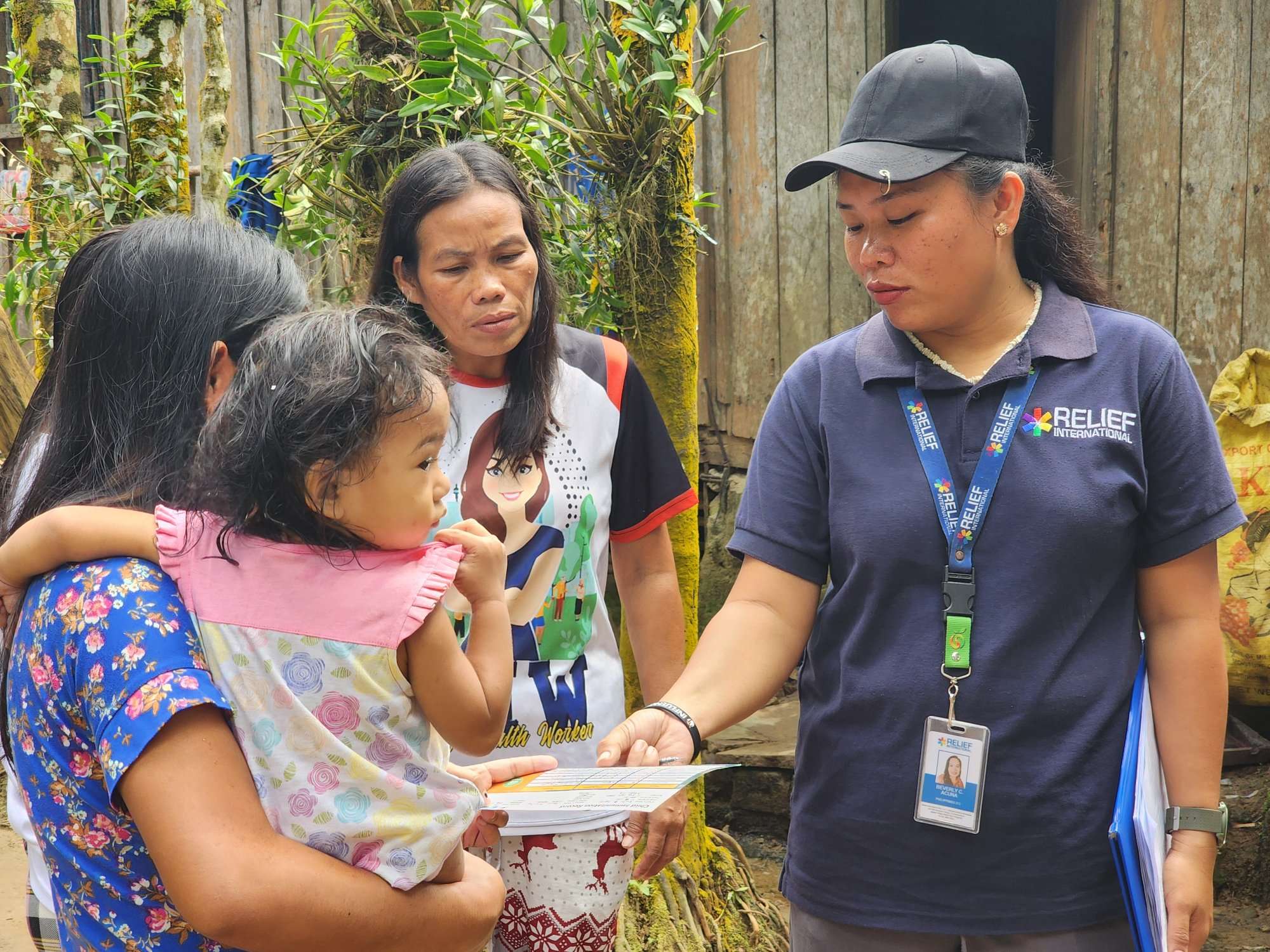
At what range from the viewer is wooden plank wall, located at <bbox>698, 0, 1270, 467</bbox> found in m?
4.33

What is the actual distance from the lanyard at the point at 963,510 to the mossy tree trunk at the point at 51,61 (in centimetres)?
428

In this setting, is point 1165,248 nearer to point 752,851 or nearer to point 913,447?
point 752,851

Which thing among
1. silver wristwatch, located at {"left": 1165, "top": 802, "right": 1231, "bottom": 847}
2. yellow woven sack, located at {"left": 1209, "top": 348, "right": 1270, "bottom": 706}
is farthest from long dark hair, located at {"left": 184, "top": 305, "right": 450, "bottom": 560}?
yellow woven sack, located at {"left": 1209, "top": 348, "right": 1270, "bottom": 706}

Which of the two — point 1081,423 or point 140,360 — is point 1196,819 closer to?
point 1081,423

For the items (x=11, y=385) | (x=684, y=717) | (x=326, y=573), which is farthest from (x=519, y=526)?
(x=11, y=385)

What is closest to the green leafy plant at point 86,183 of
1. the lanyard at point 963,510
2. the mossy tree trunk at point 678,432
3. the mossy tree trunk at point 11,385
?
the mossy tree trunk at point 11,385

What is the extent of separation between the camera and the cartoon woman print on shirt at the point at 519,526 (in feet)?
7.30

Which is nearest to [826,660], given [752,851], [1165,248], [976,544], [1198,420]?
[976,544]

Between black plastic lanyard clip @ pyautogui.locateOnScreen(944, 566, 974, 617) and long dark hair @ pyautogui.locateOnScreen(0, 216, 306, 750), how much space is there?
1.04m

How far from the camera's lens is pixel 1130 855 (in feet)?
5.45

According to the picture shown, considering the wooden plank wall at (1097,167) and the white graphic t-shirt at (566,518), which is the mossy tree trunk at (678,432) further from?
the wooden plank wall at (1097,167)

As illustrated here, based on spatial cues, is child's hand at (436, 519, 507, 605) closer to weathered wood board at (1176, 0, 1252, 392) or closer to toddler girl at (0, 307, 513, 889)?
toddler girl at (0, 307, 513, 889)

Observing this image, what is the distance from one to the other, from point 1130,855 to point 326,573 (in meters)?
1.13

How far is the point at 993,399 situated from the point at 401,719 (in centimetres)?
104
